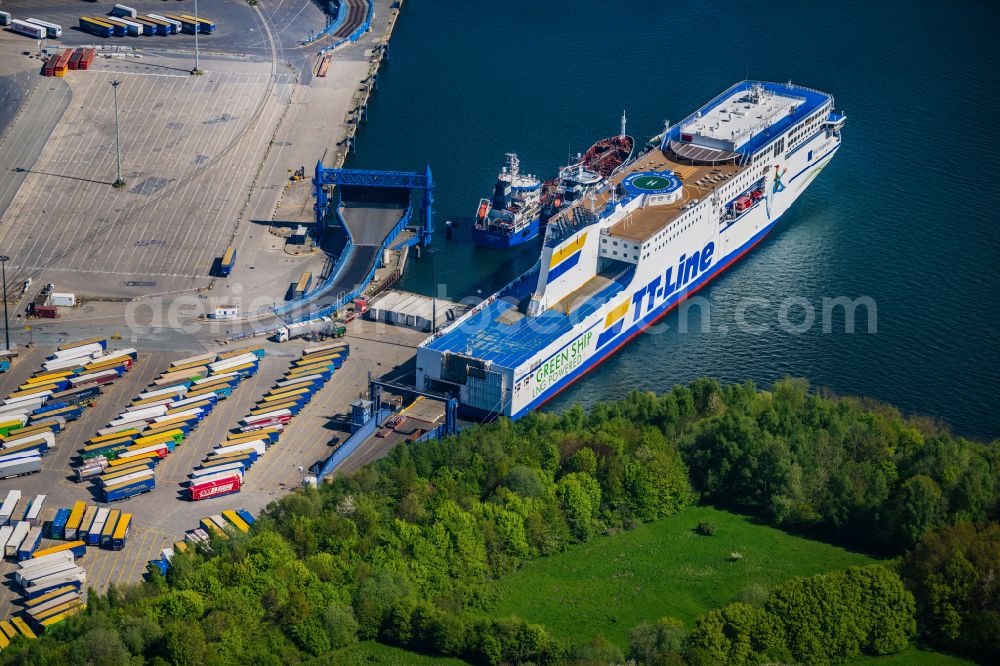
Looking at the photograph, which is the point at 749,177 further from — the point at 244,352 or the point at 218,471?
the point at 218,471

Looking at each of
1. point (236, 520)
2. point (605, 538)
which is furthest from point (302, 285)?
point (605, 538)

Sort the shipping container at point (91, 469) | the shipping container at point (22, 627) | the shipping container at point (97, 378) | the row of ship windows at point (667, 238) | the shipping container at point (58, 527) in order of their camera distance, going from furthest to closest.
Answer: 1. the row of ship windows at point (667, 238)
2. the shipping container at point (97, 378)
3. the shipping container at point (91, 469)
4. the shipping container at point (58, 527)
5. the shipping container at point (22, 627)

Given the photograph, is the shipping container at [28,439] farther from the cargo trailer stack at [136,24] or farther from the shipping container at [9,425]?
the cargo trailer stack at [136,24]

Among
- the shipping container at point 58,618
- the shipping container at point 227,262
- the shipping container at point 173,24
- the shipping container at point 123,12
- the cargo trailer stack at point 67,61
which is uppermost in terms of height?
the shipping container at point 123,12

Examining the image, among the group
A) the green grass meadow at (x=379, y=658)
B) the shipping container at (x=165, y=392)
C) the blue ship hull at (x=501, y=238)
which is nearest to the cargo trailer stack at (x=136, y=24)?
the blue ship hull at (x=501, y=238)

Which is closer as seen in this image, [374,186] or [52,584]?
[52,584]

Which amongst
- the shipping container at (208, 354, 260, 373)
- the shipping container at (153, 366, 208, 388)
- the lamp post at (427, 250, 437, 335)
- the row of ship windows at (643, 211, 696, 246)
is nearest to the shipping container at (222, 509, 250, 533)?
the shipping container at (153, 366, 208, 388)

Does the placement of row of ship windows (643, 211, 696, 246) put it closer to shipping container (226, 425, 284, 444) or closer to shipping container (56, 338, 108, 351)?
shipping container (226, 425, 284, 444)
